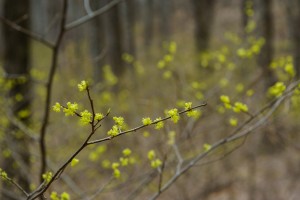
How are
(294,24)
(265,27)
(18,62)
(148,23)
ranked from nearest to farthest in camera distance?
(18,62)
(294,24)
(265,27)
(148,23)

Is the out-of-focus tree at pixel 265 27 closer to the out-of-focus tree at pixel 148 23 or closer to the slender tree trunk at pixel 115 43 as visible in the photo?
the slender tree trunk at pixel 115 43

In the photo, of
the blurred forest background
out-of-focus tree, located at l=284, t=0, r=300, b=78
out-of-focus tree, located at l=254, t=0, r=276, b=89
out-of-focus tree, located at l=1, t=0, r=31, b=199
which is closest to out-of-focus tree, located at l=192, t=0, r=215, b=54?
the blurred forest background

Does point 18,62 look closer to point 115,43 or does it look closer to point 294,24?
point 294,24

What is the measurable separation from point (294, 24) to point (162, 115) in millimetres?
2367

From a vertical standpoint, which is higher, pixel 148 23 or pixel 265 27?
pixel 148 23

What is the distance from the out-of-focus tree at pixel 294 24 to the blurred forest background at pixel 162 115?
0.05 ft

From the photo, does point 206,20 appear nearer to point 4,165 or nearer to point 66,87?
point 66,87

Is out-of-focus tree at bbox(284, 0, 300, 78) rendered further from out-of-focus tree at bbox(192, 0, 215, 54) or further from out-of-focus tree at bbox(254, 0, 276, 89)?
out-of-focus tree at bbox(192, 0, 215, 54)

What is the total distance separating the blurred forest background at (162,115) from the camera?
10.4 feet

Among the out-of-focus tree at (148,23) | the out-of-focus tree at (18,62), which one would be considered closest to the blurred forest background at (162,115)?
the out-of-focus tree at (18,62)

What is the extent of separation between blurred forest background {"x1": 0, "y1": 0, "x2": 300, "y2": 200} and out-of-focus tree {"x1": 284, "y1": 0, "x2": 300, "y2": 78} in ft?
0.05

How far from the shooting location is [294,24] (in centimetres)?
652

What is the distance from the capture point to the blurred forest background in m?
3.18

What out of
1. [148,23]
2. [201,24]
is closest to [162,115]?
[201,24]
